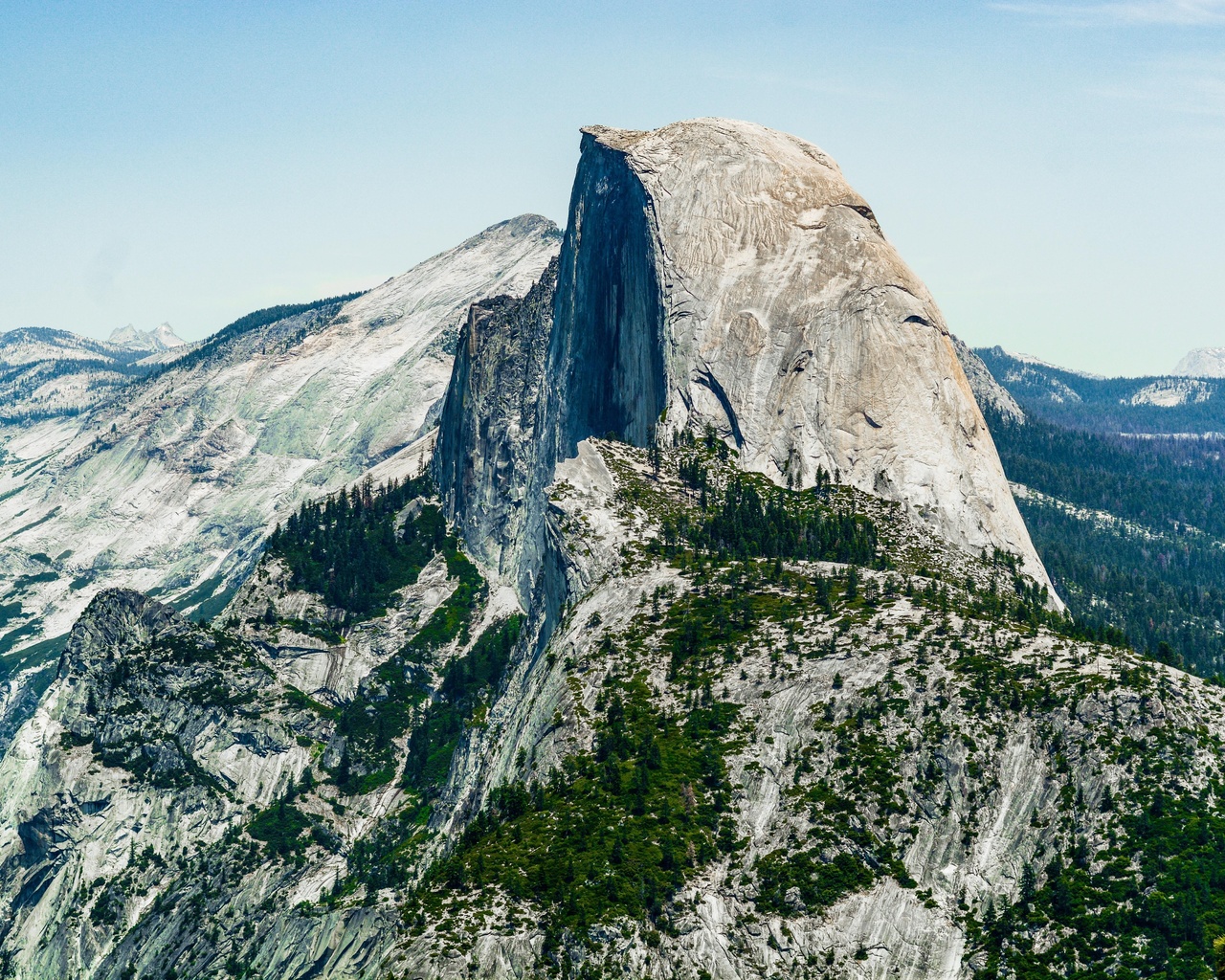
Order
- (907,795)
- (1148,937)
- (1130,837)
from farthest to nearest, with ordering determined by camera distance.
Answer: (907,795)
(1130,837)
(1148,937)

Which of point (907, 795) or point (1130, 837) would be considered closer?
point (1130, 837)

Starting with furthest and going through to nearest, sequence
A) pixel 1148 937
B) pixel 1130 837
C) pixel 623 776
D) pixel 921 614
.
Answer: pixel 921 614
pixel 623 776
pixel 1130 837
pixel 1148 937

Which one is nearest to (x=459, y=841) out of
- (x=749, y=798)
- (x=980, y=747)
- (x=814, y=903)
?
(x=749, y=798)

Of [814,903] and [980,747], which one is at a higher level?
[980,747]

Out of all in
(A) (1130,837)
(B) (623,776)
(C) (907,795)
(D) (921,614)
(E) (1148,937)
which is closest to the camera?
(E) (1148,937)

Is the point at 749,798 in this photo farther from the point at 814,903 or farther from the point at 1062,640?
the point at 1062,640

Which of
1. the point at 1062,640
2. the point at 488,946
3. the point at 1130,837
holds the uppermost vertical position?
the point at 1062,640

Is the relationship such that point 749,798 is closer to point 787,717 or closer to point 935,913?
point 787,717

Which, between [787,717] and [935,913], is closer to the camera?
[935,913]

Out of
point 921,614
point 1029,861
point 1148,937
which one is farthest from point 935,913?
point 921,614
